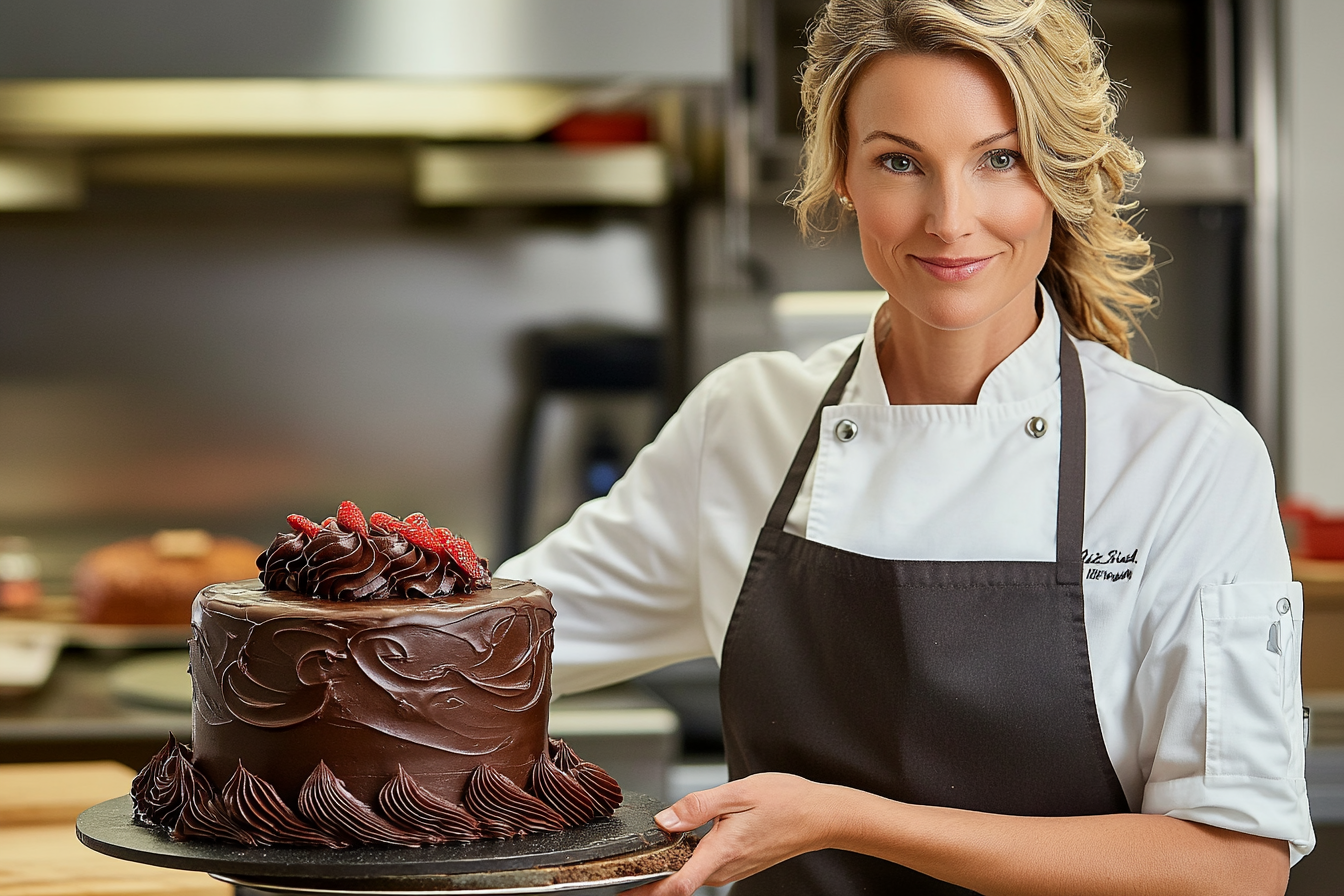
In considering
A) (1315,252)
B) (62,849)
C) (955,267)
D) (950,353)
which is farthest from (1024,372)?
(1315,252)

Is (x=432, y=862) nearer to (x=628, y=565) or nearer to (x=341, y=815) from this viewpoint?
(x=341, y=815)

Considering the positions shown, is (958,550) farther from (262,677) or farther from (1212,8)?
(1212,8)

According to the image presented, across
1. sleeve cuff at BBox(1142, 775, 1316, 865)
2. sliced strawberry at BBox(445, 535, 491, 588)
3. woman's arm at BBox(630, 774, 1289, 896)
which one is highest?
sliced strawberry at BBox(445, 535, 491, 588)

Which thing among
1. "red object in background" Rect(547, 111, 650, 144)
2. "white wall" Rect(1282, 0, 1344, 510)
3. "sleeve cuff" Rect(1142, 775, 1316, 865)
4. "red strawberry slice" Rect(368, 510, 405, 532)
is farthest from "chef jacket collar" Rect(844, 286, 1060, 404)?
"white wall" Rect(1282, 0, 1344, 510)

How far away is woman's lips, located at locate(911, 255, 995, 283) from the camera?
120 cm

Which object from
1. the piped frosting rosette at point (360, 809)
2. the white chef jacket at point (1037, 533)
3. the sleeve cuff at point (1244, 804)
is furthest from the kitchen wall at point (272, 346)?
the sleeve cuff at point (1244, 804)

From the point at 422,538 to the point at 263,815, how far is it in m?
0.25

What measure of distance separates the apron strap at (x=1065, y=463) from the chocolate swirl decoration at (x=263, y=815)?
21.2 inches

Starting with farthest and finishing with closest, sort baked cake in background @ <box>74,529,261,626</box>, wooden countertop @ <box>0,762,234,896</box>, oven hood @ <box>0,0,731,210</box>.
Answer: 1. baked cake in background @ <box>74,529,261,626</box>
2. oven hood @ <box>0,0,731,210</box>
3. wooden countertop @ <box>0,762,234,896</box>

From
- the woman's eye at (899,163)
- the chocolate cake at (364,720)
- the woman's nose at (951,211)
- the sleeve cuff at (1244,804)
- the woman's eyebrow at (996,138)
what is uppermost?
the woman's eyebrow at (996,138)

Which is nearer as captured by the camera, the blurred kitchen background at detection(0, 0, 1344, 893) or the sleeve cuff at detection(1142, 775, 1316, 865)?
the sleeve cuff at detection(1142, 775, 1316, 865)

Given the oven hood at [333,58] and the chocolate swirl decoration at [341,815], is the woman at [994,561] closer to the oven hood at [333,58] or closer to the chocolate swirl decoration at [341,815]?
the chocolate swirl decoration at [341,815]

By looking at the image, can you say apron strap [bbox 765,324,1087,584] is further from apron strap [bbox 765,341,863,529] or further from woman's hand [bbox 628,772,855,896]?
woman's hand [bbox 628,772,855,896]

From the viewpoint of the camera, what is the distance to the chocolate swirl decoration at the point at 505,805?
3.49 ft
